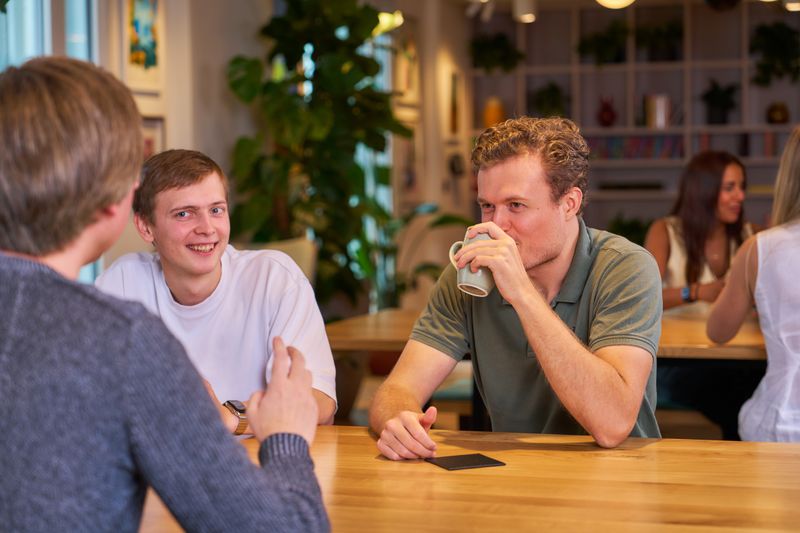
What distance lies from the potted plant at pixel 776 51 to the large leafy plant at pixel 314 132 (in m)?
4.53

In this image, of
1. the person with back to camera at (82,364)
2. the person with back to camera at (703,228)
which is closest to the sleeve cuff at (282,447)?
the person with back to camera at (82,364)

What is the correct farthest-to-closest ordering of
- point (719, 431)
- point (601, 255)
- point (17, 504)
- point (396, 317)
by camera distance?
point (396, 317) → point (719, 431) → point (601, 255) → point (17, 504)

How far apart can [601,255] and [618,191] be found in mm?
7228

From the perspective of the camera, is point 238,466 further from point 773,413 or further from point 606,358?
point 773,413

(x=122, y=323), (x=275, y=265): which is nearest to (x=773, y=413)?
(x=275, y=265)

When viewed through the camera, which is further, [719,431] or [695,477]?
[719,431]

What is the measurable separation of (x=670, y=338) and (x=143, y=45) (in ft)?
9.57

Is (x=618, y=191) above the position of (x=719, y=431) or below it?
above

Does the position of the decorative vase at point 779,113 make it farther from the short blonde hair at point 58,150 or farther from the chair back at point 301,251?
the short blonde hair at point 58,150

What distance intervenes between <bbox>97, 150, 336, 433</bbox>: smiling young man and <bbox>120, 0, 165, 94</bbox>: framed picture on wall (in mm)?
2635

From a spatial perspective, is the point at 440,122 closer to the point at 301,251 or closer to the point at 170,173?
the point at 301,251

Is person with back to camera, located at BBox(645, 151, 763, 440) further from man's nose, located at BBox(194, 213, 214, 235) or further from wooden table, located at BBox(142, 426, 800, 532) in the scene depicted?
wooden table, located at BBox(142, 426, 800, 532)

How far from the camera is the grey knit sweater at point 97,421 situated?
1015 mm

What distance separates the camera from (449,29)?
890 cm
